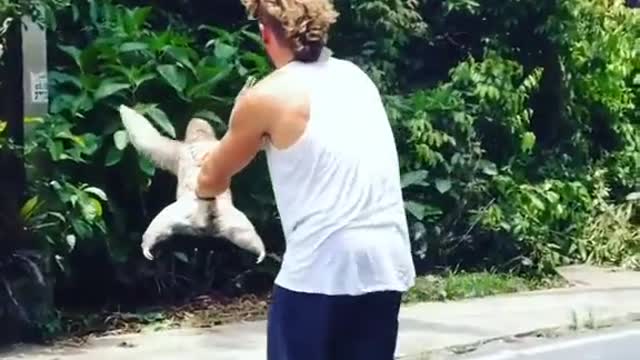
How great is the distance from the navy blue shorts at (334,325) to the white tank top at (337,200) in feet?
0.10

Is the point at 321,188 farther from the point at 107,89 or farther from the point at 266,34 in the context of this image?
the point at 107,89

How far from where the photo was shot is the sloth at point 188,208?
343cm

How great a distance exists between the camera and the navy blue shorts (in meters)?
3.38

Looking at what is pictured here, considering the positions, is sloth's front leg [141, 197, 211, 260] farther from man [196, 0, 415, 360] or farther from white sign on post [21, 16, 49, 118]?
white sign on post [21, 16, 49, 118]

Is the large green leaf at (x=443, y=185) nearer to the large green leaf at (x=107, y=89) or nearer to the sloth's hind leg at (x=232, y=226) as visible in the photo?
the large green leaf at (x=107, y=89)

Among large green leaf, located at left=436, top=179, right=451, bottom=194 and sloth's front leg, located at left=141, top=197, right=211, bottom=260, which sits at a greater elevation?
sloth's front leg, located at left=141, top=197, right=211, bottom=260

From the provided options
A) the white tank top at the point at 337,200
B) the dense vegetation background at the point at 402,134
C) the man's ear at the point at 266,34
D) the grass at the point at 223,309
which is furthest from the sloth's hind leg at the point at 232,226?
the grass at the point at 223,309

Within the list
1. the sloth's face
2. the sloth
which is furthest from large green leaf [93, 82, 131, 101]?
the sloth

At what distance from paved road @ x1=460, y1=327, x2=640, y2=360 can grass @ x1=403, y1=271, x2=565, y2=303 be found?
146 cm

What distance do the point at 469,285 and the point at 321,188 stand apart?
295 inches

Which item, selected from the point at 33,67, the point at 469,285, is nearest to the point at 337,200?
the point at 33,67

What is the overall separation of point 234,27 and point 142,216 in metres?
2.33

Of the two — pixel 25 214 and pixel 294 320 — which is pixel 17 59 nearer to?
pixel 25 214

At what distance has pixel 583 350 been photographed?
8.69 m
